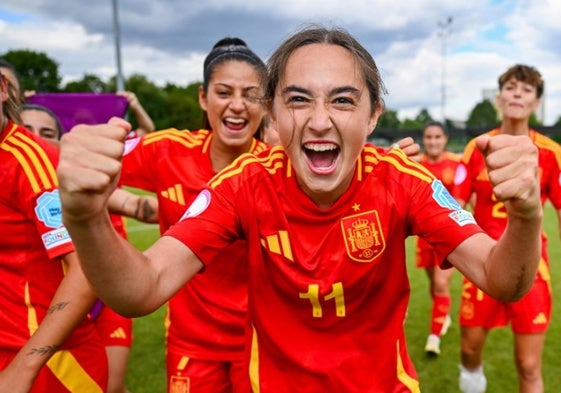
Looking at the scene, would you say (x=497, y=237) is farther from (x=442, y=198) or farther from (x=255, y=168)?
(x=255, y=168)

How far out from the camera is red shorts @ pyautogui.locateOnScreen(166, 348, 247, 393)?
3.11m

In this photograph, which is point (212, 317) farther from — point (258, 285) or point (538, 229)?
point (538, 229)

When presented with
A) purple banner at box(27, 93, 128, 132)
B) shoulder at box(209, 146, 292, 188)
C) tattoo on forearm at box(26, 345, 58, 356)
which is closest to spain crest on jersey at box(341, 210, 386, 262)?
shoulder at box(209, 146, 292, 188)

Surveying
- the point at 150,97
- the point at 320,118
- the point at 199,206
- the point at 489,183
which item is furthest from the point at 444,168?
the point at 150,97

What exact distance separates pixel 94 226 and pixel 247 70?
6.62ft

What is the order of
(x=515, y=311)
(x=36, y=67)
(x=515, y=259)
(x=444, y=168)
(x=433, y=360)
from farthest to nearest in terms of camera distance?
(x=36, y=67) → (x=444, y=168) → (x=433, y=360) → (x=515, y=311) → (x=515, y=259)

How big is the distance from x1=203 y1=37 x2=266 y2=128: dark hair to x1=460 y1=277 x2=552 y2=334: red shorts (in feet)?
7.99


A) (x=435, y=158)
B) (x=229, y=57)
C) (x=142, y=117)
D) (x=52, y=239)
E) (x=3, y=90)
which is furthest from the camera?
(x=435, y=158)

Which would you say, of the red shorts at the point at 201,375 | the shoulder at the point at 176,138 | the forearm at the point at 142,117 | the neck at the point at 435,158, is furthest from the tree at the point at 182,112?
the red shorts at the point at 201,375

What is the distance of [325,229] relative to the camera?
2.20m

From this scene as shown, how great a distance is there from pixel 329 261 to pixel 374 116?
66cm

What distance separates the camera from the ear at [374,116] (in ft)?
7.60

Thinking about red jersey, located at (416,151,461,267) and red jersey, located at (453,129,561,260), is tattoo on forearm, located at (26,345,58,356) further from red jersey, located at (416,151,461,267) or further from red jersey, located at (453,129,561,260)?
red jersey, located at (416,151,461,267)

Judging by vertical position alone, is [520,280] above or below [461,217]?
below
